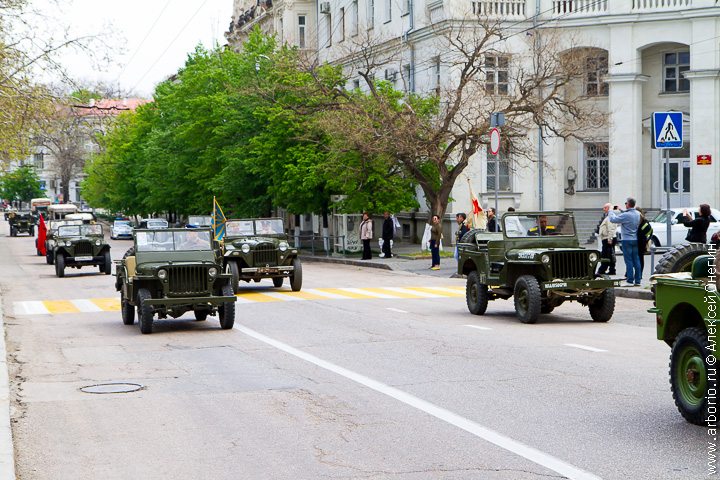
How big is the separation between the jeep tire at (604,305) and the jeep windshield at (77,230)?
81.8 ft

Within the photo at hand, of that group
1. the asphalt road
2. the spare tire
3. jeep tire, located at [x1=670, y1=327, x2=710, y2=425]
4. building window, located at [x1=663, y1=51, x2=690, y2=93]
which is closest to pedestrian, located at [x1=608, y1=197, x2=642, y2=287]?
the asphalt road

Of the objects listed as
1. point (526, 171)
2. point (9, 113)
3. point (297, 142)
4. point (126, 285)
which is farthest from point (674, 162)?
point (126, 285)

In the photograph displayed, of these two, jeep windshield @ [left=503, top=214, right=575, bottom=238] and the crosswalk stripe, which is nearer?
jeep windshield @ [left=503, top=214, right=575, bottom=238]

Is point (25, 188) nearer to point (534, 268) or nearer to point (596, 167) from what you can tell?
point (596, 167)

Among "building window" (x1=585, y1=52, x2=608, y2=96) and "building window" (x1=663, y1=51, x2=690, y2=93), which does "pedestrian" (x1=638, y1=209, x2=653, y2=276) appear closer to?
"building window" (x1=585, y1=52, x2=608, y2=96)

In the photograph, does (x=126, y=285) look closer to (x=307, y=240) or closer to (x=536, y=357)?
(x=536, y=357)

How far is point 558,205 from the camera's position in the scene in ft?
150

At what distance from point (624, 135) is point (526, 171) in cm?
441

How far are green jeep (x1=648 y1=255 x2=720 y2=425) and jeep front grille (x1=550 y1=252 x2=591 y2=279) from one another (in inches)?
327

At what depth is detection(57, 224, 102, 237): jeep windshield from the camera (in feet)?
126

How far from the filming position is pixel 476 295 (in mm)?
19344

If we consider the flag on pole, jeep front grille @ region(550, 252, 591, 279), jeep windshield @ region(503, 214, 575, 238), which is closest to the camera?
jeep front grille @ region(550, 252, 591, 279)

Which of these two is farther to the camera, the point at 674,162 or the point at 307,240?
the point at 307,240

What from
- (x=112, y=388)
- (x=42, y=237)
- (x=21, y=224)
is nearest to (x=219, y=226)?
(x=112, y=388)
